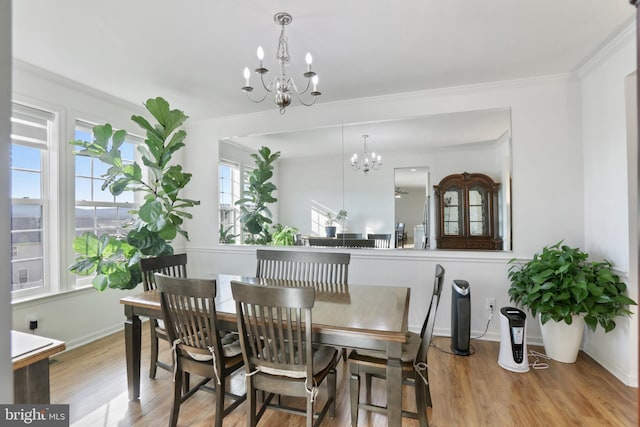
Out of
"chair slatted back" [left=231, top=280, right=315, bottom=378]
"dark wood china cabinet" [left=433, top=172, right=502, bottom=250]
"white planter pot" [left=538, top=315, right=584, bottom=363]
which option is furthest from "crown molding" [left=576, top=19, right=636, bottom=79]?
"chair slatted back" [left=231, top=280, right=315, bottom=378]

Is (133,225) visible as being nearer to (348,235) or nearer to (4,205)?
(348,235)

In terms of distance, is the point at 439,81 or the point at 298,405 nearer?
the point at 298,405

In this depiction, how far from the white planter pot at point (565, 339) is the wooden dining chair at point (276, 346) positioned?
7.19ft

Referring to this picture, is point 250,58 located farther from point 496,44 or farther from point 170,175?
point 496,44

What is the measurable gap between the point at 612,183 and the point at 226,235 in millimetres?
4111

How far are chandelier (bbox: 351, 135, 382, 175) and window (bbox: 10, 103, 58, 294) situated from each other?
3.07m

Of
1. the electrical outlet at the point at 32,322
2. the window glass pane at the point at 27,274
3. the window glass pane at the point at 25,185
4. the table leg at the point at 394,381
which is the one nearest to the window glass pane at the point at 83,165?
the window glass pane at the point at 25,185

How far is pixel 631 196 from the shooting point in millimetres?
2301

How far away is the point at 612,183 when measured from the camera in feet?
8.25

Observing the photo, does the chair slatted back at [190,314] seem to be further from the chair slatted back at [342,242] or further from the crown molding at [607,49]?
the crown molding at [607,49]

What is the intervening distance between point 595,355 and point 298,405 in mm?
2665

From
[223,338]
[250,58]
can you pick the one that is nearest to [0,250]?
[223,338]

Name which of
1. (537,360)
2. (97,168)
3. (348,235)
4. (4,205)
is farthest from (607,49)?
(97,168)

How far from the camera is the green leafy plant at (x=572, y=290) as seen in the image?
7.78ft
